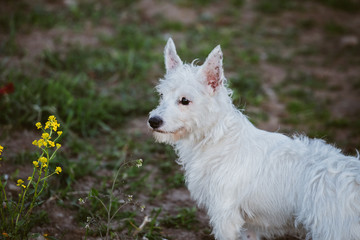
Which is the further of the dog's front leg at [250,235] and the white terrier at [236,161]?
the dog's front leg at [250,235]

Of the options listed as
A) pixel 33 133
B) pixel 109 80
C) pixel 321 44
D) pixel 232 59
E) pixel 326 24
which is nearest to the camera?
pixel 33 133

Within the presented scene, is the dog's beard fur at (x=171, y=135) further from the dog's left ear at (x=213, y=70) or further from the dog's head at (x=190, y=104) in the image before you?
the dog's left ear at (x=213, y=70)

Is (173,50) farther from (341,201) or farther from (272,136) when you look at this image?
(341,201)

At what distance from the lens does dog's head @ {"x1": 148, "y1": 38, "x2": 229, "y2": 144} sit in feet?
10.1

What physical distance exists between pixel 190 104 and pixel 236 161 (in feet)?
1.86

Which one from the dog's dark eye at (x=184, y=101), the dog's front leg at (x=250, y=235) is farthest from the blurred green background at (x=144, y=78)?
the dog's dark eye at (x=184, y=101)

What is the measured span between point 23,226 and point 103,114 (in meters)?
2.57

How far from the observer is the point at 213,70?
123 inches

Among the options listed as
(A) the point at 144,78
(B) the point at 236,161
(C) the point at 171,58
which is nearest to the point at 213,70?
(C) the point at 171,58

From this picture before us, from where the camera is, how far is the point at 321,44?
28.8 ft

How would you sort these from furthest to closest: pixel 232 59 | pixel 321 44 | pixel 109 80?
pixel 321 44 < pixel 232 59 < pixel 109 80

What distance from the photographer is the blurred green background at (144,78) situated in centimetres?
435

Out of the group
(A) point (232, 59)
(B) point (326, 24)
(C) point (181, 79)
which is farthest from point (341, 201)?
(B) point (326, 24)

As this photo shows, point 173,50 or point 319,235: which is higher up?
point 173,50
